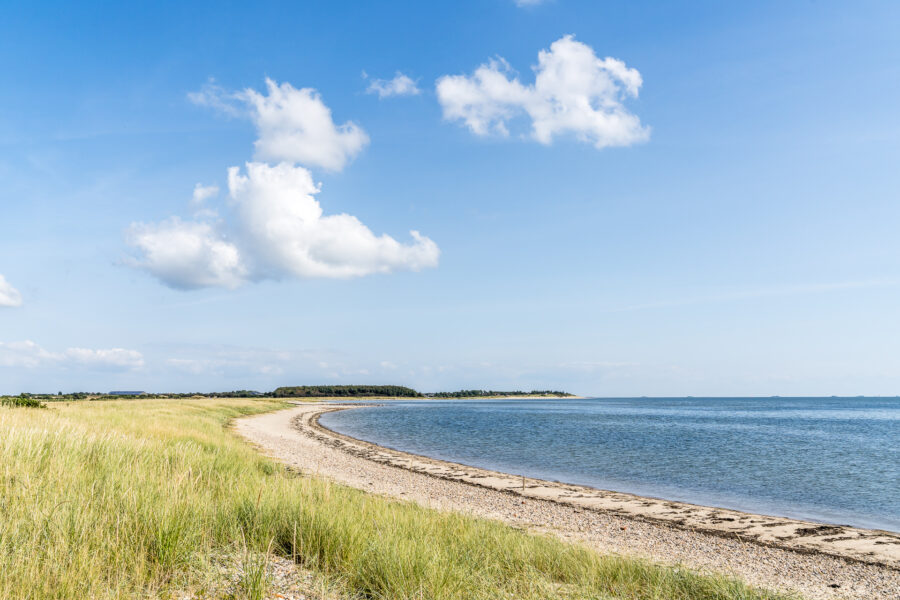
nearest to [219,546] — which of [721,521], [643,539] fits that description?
[643,539]

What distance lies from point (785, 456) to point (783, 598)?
34757mm

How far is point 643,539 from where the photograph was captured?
14.5 meters

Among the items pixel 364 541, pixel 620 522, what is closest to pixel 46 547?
pixel 364 541

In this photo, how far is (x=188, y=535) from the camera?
5.66m

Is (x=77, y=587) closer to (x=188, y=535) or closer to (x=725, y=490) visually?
(x=188, y=535)

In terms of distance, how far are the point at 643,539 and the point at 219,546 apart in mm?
12488

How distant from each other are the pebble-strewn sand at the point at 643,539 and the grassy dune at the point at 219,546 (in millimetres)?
2744

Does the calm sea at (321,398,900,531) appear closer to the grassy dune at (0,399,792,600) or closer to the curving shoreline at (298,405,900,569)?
the curving shoreline at (298,405,900,569)

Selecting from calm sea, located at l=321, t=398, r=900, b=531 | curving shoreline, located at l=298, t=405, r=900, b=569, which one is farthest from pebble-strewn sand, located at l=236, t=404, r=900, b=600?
calm sea, located at l=321, t=398, r=900, b=531

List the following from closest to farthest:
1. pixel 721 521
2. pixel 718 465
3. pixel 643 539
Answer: pixel 643 539
pixel 721 521
pixel 718 465

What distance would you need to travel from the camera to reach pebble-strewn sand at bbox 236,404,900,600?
37.8ft

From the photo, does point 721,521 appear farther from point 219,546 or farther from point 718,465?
point 219,546

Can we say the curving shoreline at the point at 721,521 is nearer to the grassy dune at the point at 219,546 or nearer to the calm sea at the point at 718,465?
the calm sea at the point at 718,465

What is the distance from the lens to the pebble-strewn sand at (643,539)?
453 inches
